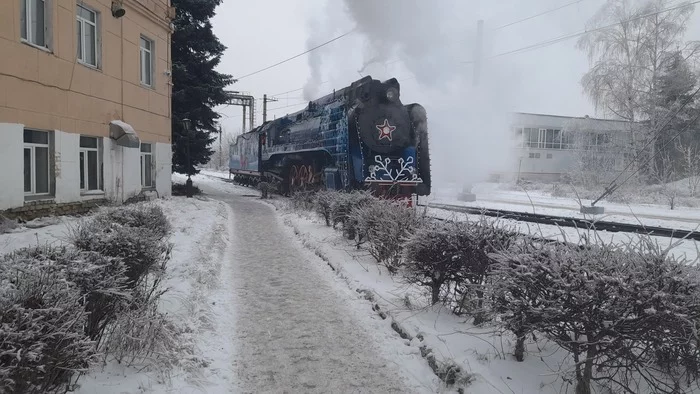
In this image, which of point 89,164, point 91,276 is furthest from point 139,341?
point 89,164

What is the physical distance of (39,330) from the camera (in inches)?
94.0

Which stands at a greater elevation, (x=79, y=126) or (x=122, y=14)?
(x=122, y=14)

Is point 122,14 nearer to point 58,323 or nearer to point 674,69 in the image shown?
point 58,323

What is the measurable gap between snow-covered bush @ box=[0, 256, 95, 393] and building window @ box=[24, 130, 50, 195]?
883 cm

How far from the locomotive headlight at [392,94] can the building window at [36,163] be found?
8391 millimetres

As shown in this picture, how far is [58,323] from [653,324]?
338cm

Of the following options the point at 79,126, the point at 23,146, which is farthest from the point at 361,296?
the point at 79,126

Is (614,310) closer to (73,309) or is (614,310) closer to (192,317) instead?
(73,309)

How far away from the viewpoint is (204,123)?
2228 cm

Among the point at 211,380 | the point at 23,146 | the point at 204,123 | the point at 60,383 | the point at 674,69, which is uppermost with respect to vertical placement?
the point at 674,69

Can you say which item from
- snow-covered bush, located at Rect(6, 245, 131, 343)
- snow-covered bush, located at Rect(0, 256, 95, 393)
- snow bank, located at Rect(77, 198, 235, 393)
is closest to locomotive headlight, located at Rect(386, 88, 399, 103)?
snow bank, located at Rect(77, 198, 235, 393)

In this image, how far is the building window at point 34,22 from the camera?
10023 millimetres

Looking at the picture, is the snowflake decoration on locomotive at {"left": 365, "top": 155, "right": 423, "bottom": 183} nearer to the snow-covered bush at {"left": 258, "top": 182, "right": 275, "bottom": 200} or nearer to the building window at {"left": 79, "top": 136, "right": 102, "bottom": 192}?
the building window at {"left": 79, "top": 136, "right": 102, "bottom": 192}

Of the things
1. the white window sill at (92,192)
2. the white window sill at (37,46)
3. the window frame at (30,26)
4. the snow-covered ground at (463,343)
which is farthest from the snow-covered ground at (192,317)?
the window frame at (30,26)
